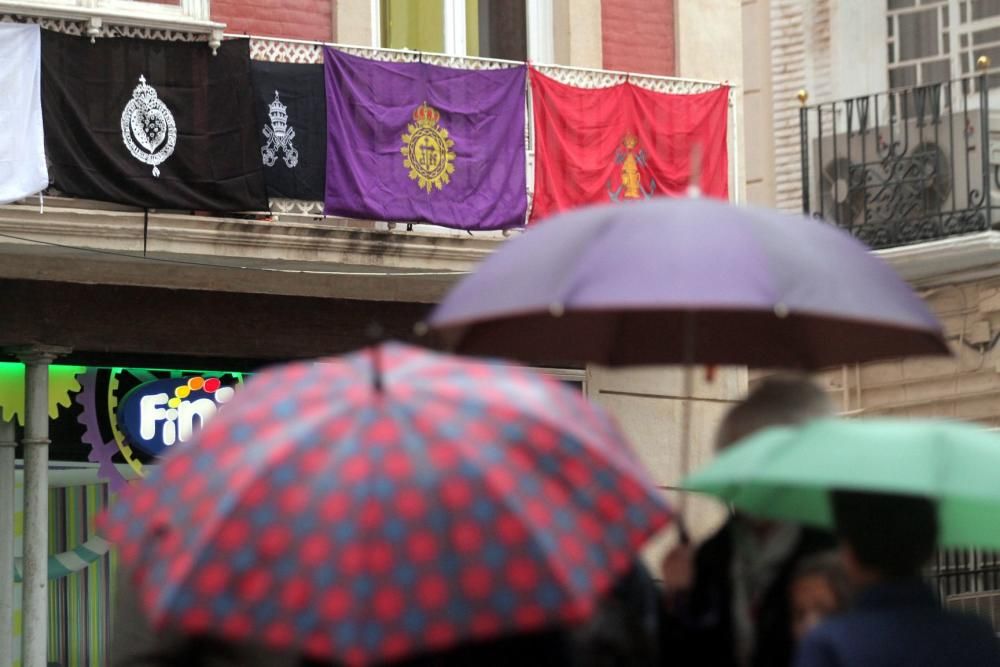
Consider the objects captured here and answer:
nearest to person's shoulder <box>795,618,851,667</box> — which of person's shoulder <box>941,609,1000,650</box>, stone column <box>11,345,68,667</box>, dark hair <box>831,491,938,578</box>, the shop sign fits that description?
dark hair <box>831,491,938,578</box>

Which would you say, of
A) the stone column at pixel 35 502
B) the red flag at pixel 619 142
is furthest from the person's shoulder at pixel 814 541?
the red flag at pixel 619 142

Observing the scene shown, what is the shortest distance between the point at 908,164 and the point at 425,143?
603cm

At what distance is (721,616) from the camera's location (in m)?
5.55

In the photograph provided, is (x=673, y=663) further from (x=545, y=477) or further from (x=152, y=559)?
(x=152, y=559)

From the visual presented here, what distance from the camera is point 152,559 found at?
4.44 meters

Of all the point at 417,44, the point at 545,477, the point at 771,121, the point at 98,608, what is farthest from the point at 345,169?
the point at 545,477

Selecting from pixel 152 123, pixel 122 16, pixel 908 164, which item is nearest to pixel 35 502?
pixel 152 123

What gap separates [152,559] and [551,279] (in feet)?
5.66

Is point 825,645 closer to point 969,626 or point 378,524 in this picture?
point 969,626

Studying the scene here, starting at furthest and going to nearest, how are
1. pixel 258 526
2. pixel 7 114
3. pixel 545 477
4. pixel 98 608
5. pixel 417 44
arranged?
1. pixel 417 44
2. pixel 98 608
3. pixel 7 114
4. pixel 545 477
5. pixel 258 526

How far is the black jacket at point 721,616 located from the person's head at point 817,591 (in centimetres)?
7

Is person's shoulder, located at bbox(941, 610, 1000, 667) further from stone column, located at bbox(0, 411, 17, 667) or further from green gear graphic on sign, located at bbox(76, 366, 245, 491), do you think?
green gear graphic on sign, located at bbox(76, 366, 245, 491)

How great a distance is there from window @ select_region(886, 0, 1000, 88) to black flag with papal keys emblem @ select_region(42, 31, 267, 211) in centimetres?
814

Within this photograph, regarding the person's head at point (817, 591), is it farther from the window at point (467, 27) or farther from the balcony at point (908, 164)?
the balcony at point (908, 164)
